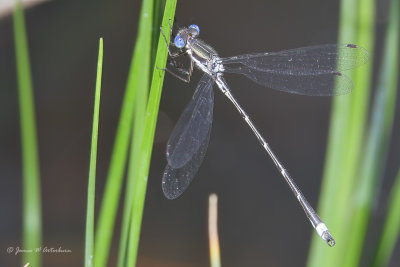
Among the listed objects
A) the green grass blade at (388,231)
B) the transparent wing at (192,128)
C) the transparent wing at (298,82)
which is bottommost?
the green grass blade at (388,231)

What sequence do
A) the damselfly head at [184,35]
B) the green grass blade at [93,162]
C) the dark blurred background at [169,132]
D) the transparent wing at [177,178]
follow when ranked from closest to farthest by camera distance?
1. the green grass blade at [93,162]
2. the transparent wing at [177,178]
3. the damselfly head at [184,35]
4. the dark blurred background at [169,132]

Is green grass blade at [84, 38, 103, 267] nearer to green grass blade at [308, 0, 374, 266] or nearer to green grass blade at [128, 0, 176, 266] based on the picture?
green grass blade at [128, 0, 176, 266]

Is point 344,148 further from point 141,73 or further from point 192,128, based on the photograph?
point 141,73

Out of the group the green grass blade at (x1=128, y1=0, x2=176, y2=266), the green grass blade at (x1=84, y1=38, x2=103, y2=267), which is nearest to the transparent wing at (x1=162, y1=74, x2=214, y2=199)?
the green grass blade at (x1=128, y1=0, x2=176, y2=266)

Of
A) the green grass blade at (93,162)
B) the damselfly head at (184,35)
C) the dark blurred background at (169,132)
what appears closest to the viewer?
the green grass blade at (93,162)

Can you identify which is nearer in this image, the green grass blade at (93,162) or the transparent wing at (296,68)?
the green grass blade at (93,162)

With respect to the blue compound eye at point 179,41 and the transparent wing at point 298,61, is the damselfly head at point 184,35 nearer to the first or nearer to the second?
the blue compound eye at point 179,41

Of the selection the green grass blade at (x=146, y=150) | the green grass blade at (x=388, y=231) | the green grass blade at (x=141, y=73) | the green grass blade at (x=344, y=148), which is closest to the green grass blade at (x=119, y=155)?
the green grass blade at (x=141, y=73)

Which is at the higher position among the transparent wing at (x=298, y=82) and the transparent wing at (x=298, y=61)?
the transparent wing at (x=298, y=61)
